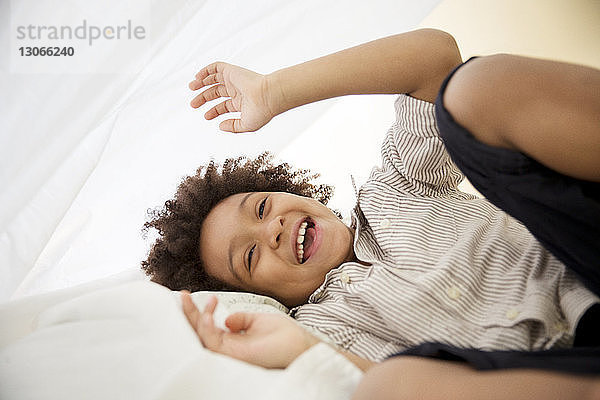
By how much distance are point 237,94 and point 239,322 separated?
0.36 metres

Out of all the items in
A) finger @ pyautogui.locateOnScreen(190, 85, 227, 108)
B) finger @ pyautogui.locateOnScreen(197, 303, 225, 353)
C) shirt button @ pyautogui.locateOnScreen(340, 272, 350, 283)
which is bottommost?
shirt button @ pyautogui.locateOnScreen(340, 272, 350, 283)

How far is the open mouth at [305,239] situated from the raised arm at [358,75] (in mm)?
190

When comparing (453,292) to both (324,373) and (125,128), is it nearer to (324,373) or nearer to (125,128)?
(324,373)

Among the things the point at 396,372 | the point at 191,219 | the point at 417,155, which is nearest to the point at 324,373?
the point at 396,372

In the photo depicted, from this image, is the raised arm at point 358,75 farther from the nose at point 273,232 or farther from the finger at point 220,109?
the nose at point 273,232

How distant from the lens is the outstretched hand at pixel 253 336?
1.96ft

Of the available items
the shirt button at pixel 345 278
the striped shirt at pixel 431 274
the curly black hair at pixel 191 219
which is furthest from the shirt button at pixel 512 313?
the curly black hair at pixel 191 219

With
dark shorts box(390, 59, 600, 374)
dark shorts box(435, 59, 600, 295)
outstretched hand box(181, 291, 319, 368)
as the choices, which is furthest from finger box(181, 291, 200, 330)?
dark shorts box(435, 59, 600, 295)

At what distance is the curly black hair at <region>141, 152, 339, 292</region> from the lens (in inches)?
39.1

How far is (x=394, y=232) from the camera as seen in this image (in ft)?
2.67

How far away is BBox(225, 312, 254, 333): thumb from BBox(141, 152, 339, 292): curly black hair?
11.9 inches

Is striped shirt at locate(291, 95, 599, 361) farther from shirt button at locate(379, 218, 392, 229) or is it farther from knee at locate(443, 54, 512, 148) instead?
knee at locate(443, 54, 512, 148)

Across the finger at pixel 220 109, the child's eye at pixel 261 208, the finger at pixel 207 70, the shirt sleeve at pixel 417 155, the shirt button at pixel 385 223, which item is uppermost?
the finger at pixel 207 70

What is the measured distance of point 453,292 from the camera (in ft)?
2.28
